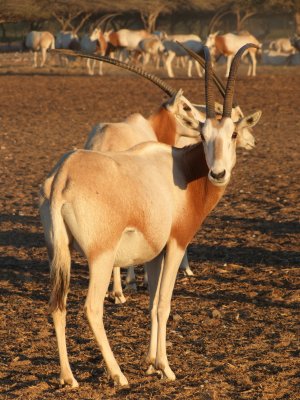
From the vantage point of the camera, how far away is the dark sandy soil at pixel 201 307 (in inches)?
211

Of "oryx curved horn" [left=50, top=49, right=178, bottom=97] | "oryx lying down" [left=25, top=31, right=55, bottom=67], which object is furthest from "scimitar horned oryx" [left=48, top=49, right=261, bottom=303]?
"oryx lying down" [left=25, top=31, right=55, bottom=67]

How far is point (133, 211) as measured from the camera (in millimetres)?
5219

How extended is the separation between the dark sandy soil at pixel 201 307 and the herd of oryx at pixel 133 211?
0.29 meters

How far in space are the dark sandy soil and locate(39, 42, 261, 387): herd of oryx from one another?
291mm

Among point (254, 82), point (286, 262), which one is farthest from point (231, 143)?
point (254, 82)

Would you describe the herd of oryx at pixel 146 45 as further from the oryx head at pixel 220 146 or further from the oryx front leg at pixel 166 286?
the oryx front leg at pixel 166 286

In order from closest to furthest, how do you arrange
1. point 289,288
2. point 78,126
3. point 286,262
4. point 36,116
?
point 289,288 < point 286,262 < point 78,126 < point 36,116

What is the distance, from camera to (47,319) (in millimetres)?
6672

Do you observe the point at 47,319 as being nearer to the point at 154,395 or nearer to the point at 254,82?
the point at 154,395

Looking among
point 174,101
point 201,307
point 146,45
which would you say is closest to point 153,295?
point 201,307

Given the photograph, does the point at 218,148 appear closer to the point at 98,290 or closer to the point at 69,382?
the point at 98,290

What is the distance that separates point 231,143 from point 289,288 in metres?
2.07

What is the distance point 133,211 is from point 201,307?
6.41 ft

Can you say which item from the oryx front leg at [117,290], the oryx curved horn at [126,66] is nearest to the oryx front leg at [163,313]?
the oryx front leg at [117,290]
